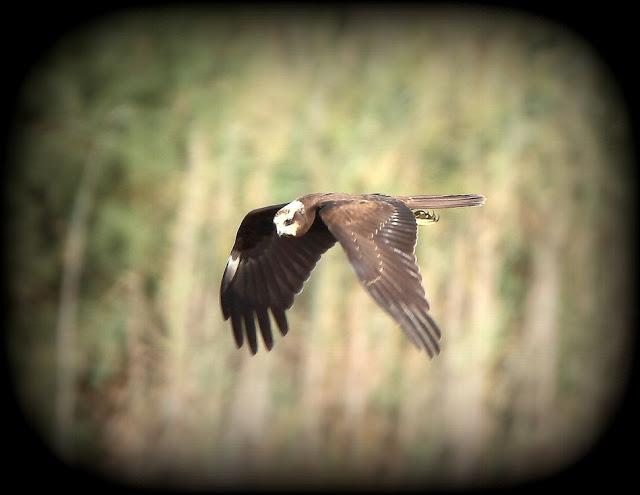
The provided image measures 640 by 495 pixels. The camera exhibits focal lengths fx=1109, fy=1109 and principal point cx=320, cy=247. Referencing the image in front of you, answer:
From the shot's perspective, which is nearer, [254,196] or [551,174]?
[254,196]


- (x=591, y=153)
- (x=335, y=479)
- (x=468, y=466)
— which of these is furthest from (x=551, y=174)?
(x=335, y=479)

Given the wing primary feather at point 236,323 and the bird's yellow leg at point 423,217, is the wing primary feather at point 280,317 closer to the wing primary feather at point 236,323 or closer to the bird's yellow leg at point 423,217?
the wing primary feather at point 236,323

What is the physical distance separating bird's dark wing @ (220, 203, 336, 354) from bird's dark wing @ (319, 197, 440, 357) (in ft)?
1.83

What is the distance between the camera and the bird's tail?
14.9 feet

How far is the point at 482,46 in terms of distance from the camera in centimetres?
966

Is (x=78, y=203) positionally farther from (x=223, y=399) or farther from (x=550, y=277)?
(x=550, y=277)

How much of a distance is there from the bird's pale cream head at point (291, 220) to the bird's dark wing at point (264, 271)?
329 mm

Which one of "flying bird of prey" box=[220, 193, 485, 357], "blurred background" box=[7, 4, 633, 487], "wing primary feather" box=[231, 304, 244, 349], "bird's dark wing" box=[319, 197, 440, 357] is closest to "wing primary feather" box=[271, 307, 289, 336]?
"flying bird of prey" box=[220, 193, 485, 357]

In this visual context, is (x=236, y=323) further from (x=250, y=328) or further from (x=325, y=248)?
(x=325, y=248)

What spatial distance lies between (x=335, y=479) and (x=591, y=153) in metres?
3.36

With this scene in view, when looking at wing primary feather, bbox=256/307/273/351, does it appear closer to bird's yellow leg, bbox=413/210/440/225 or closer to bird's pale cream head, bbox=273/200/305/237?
bird's pale cream head, bbox=273/200/305/237

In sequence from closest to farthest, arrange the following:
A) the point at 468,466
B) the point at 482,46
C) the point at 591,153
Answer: the point at 468,466 → the point at 591,153 → the point at 482,46

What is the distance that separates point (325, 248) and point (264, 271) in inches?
11.7

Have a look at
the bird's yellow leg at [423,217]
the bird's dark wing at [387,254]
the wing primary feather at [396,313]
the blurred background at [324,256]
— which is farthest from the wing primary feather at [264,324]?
the blurred background at [324,256]
